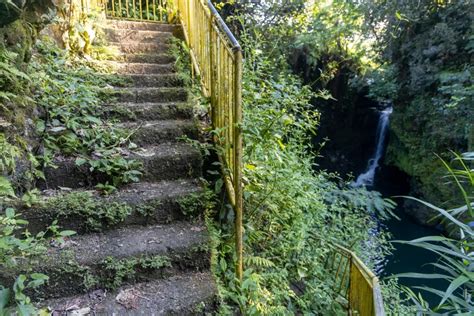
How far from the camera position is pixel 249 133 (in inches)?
73.7

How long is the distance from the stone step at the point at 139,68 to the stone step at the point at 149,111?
2.03 feet

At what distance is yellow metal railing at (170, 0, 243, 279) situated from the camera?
1702 mm

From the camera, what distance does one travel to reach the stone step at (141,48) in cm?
336

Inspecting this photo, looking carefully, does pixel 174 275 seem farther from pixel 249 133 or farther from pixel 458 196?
pixel 458 196

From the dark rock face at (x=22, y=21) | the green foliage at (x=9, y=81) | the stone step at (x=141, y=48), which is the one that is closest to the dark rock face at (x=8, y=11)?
the dark rock face at (x=22, y=21)

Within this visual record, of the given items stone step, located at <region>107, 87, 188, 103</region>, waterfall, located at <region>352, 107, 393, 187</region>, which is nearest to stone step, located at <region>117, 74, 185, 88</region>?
stone step, located at <region>107, 87, 188, 103</region>

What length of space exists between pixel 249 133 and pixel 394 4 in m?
5.66

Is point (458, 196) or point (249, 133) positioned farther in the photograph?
point (458, 196)

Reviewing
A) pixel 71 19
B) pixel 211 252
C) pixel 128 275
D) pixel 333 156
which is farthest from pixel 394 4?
pixel 128 275

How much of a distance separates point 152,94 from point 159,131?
514mm

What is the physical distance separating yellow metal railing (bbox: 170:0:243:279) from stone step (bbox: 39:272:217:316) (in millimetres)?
296

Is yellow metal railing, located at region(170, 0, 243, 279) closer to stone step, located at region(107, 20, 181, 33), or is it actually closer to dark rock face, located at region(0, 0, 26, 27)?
dark rock face, located at region(0, 0, 26, 27)

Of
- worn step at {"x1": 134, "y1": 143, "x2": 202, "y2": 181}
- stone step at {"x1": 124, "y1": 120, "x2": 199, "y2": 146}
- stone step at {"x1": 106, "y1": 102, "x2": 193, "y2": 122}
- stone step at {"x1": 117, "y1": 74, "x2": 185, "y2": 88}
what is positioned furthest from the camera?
stone step at {"x1": 117, "y1": 74, "x2": 185, "y2": 88}

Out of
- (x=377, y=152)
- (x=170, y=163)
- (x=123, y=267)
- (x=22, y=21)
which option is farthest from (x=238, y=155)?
(x=377, y=152)
